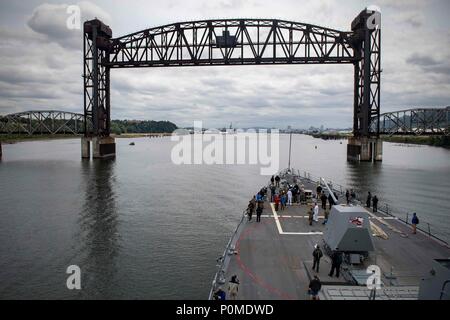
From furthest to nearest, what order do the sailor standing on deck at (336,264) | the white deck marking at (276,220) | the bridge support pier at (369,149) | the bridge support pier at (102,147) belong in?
the bridge support pier at (102,147)
the bridge support pier at (369,149)
the white deck marking at (276,220)
the sailor standing on deck at (336,264)

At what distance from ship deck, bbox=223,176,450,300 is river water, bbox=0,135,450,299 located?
351cm

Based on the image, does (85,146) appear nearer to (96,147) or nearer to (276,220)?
(96,147)

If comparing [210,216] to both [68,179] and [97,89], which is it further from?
[97,89]

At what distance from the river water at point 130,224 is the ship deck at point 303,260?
3512 millimetres

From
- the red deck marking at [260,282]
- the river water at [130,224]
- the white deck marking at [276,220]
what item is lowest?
the river water at [130,224]

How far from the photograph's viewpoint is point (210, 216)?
108 feet

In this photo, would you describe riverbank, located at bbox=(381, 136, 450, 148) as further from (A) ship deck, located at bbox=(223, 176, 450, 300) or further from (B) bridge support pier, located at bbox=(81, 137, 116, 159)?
(A) ship deck, located at bbox=(223, 176, 450, 300)

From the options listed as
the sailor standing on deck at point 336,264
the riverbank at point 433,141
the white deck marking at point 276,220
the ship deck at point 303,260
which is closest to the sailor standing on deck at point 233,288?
the ship deck at point 303,260

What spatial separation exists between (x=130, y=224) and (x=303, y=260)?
18.5m

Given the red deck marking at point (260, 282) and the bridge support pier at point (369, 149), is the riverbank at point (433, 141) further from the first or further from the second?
the red deck marking at point (260, 282)

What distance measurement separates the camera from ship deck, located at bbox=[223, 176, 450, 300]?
472 inches

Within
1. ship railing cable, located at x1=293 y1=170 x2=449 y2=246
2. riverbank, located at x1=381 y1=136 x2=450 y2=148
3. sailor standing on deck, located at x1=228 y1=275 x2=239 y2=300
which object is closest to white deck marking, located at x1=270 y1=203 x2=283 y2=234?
ship railing cable, located at x1=293 y1=170 x2=449 y2=246

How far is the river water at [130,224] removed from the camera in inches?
735

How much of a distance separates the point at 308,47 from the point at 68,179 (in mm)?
51946
